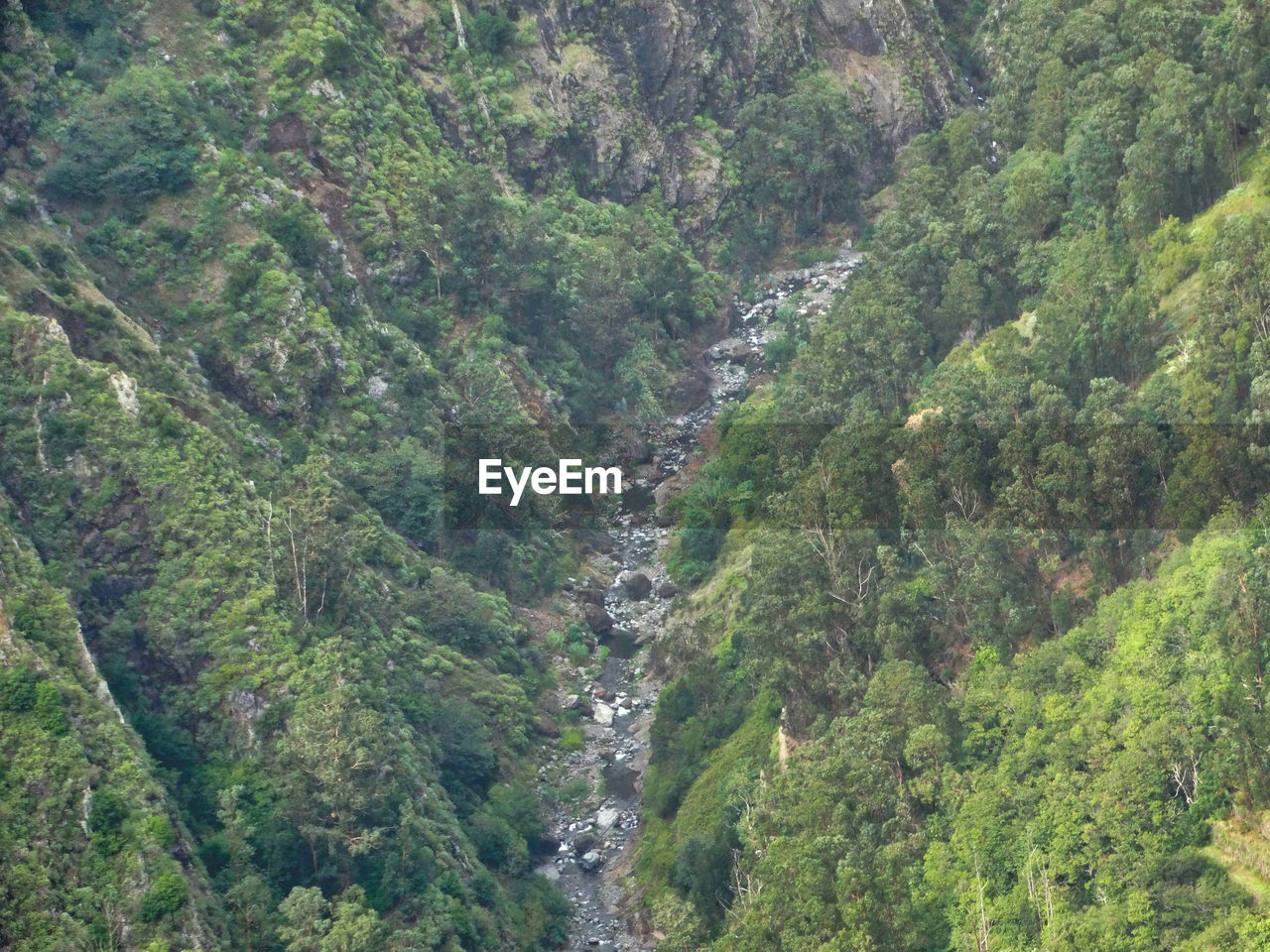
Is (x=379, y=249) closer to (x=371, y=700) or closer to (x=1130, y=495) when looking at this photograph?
(x=371, y=700)

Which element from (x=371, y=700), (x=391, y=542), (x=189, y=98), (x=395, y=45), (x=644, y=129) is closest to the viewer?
(x=371, y=700)

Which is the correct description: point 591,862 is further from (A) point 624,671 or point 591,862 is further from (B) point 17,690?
(B) point 17,690

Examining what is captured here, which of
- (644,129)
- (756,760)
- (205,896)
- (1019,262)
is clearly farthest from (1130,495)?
(644,129)

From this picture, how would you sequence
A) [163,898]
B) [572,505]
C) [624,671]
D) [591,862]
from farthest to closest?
[572,505] < [624,671] < [591,862] < [163,898]

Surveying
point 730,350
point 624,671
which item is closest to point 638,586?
point 624,671

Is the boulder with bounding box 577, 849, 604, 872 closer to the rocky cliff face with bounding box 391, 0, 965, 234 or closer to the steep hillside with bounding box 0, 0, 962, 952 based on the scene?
the steep hillside with bounding box 0, 0, 962, 952

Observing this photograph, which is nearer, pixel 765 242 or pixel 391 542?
pixel 391 542

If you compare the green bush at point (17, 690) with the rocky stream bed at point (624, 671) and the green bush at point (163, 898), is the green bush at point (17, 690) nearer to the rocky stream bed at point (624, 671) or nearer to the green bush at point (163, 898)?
the green bush at point (163, 898)
